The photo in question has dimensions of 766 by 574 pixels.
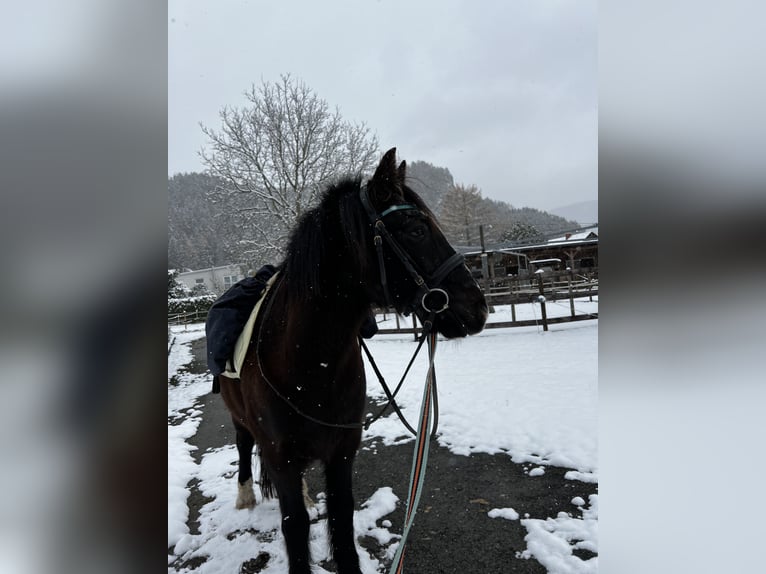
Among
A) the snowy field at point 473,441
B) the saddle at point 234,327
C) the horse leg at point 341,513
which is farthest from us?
the snowy field at point 473,441

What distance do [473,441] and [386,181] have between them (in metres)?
3.72

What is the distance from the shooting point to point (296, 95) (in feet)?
51.3

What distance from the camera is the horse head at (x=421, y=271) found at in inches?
73.5

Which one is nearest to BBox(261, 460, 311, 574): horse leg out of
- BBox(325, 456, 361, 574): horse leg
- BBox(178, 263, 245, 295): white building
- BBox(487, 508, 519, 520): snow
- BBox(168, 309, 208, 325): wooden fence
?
BBox(325, 456, 361, 574): horse leg

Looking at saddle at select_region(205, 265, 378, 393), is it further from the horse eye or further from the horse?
the horse eye

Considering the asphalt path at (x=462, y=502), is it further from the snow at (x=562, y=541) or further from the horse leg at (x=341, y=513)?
the horse leg at (x=341, y=513)

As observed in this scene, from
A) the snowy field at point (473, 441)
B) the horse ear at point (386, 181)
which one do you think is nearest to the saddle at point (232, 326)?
the horse ear at point (386, 181)

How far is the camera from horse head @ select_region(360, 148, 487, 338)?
6.13 ft

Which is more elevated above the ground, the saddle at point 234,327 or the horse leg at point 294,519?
the saddle at point 234,327

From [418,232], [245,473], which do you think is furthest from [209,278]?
[418,232]

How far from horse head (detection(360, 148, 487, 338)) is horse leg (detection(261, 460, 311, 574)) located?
3.94 ft
